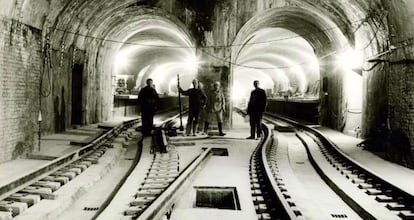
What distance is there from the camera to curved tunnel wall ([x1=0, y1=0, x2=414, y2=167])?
8.66 m

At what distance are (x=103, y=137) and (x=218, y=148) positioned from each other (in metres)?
3.44

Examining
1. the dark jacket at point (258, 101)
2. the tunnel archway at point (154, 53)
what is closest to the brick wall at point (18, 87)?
the dark jacket at point (258, 101)

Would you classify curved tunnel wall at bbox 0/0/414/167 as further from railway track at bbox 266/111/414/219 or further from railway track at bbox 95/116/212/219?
railway track at bbox 95/116/212/219

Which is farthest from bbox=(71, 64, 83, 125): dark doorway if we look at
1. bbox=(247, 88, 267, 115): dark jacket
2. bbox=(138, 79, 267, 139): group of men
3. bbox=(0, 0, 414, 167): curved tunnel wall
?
bbox=(247, 88, 267, 115): dark jacket

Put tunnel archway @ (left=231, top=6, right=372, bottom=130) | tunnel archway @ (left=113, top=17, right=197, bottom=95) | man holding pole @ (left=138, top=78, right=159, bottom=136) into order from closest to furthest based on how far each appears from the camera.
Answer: man holding pole @ (left=138, top=78, right=159, bottom=136) → tunnel archway @ (left=231, top=6, right=372, bottom=130) → tunnel archway @ (left=113, top=17, right=197, bottom=95)

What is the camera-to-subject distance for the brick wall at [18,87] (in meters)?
8.10

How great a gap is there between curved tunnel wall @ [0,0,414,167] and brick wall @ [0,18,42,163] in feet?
0.07

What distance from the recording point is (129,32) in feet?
64.6

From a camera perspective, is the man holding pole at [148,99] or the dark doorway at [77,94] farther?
the dark doorway at [77,94]

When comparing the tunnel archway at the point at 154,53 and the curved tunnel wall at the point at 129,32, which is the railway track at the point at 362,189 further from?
the tunnel archway at the point at 154,53

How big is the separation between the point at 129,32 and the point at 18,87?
11.4 m

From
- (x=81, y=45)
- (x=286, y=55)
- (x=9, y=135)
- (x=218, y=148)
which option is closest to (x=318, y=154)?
(x=218, y=148)

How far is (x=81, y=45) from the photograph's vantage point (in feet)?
49.9

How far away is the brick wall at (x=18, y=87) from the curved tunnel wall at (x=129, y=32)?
0.07 feet
